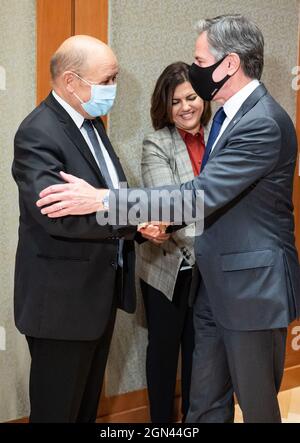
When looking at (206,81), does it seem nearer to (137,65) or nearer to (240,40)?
(240,40)

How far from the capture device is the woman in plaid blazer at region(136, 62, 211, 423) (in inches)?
103

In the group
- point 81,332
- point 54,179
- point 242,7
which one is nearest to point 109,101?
point 54,179

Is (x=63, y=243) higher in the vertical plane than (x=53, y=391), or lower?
higher

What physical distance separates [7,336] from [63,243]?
2.51 feet

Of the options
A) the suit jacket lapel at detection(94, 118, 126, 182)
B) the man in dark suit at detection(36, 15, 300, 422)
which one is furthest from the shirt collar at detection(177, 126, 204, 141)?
the man in dark suit at detection(36, 15, 300, 422)

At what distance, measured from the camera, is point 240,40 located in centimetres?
201

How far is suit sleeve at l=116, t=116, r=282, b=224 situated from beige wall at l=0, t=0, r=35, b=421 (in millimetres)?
969

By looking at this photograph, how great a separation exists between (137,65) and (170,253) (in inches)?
35.3

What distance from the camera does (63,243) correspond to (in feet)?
6.63

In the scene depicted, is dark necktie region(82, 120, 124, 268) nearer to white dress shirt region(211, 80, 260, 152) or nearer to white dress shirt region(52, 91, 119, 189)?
white dress shirt region(52, 91, 119, 189)

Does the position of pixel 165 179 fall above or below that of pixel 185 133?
below

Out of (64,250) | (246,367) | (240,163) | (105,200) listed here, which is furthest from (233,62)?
(246,367)

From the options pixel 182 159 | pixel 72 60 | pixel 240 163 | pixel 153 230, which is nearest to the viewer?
pixel 240 163

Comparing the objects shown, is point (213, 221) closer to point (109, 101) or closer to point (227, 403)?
point (109, 101)
